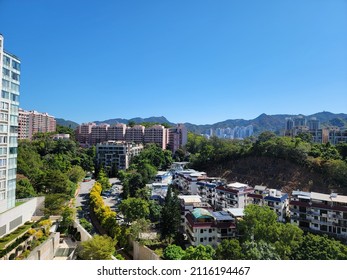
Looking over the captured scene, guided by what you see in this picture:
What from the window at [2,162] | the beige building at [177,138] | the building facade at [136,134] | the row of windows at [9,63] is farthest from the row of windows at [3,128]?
the beige building at [177,138]

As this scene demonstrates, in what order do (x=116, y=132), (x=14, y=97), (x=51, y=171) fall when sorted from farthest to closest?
(x=116, y=132) < (x=51, y=171) < (x=14, y=97)

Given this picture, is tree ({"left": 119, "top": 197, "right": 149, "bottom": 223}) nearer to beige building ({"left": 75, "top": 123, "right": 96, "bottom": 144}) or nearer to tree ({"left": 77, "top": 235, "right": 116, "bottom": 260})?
tree ({"left": 77, "top": 235, "right": 116, "bottom": 260})

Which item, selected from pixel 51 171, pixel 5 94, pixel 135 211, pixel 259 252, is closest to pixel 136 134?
pixel 51 171

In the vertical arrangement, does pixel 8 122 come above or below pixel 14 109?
below

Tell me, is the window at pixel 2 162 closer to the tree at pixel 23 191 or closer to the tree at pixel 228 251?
the tree at pixel 23 191

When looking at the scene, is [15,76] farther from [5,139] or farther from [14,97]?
[5,139]

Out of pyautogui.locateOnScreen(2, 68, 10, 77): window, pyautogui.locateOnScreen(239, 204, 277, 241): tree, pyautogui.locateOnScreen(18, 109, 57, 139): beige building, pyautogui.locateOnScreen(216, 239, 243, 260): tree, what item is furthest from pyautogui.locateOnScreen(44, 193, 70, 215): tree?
pyautogui.locateOnScreen(18, 109, 57, 139): beige building
